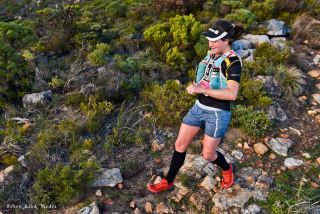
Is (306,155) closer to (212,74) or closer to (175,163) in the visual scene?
(175,163)

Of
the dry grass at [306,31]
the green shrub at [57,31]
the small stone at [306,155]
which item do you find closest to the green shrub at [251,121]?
the small stone at [306,155]

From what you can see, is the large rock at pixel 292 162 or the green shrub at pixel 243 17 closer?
the large rock at pixel 292 162

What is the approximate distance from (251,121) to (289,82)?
1.68 m

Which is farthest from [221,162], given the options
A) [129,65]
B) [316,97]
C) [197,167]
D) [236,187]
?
[129,65]

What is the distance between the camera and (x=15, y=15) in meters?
12.7

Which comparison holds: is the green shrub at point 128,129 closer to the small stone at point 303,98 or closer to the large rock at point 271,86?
the large rock at point 271,86

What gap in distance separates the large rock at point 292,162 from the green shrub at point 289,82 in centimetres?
165

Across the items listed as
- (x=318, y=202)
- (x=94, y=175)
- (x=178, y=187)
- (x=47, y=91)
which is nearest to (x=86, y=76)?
(x=47, y=91)

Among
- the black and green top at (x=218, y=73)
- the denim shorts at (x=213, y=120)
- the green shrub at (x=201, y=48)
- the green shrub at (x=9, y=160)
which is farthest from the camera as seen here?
the green shrub at (x=201, y=48)

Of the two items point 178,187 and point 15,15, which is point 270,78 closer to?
point 178,187

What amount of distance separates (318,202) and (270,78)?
2.98 metres

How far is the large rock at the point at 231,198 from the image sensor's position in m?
4.57

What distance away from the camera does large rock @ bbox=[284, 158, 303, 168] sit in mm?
5258

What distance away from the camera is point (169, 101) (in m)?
6.07
